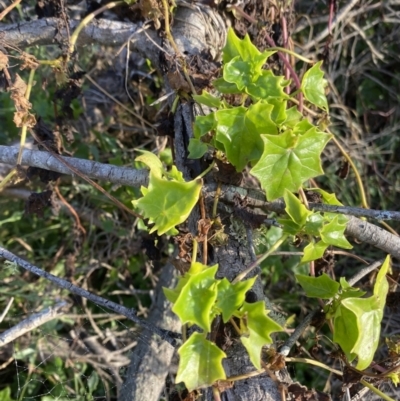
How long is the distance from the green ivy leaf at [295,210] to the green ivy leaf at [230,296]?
16 cm

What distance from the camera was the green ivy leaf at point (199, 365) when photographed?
2.12 feet

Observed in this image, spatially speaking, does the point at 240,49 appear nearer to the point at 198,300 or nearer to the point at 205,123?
the point at 205,123

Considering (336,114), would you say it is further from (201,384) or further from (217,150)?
(201,384)

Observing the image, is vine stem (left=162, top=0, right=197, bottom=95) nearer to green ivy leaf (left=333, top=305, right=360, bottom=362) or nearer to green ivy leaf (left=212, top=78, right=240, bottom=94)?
green ivy leaf (left=212, top=78, right=240, bottom=94)

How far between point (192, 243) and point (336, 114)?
1294 millimetres

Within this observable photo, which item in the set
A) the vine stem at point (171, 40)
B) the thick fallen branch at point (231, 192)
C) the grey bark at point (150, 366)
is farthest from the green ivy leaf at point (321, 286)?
the grey bark at point (150, 366)

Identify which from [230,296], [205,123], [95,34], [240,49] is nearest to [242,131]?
[205,123]

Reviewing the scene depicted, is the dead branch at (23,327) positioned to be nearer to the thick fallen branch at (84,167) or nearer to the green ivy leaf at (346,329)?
the thick fallen branch at (84,167)

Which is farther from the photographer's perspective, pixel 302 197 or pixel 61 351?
pixel 61 351

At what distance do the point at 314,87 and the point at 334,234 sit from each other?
12.0 inches

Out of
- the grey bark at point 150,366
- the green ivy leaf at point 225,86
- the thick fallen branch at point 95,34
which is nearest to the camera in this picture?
the green ivy leaf at point 225,86

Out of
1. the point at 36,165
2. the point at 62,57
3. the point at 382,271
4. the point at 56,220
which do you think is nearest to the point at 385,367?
the point at 382,271

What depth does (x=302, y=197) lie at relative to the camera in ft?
2.69

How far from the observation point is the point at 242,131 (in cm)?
80
